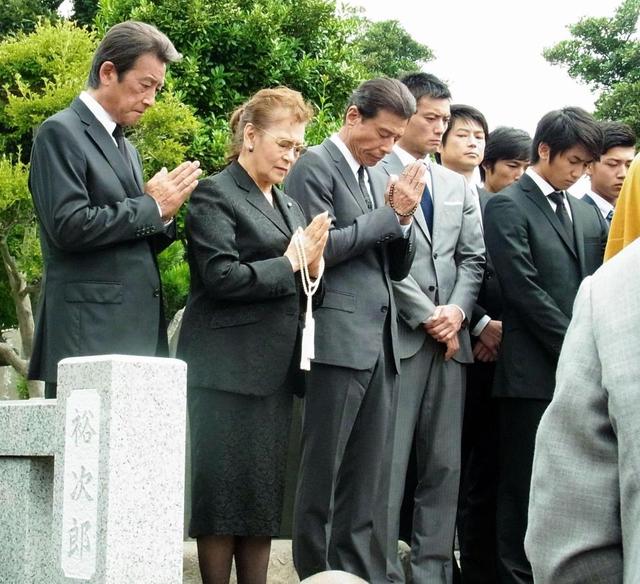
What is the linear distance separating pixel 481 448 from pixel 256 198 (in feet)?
7.62

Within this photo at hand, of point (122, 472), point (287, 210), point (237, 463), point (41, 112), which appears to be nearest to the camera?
point (122, 472)

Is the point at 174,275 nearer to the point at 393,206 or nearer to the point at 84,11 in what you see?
the point at 393,206

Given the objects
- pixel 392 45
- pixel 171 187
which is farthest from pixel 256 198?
pixel 392 45

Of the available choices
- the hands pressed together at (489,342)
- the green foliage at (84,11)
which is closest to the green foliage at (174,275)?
the hands pressed together at (489,342)

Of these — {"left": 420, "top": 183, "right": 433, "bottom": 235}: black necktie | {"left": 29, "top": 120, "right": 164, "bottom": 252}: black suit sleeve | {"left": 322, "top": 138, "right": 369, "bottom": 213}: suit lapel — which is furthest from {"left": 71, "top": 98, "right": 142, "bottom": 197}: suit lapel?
{"left": 420, "top": 183, "right": 433, "bottom": 235}: black necktie

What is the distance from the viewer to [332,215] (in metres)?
5.80

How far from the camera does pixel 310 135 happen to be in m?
11.0

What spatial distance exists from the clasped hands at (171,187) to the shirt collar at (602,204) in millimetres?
3143

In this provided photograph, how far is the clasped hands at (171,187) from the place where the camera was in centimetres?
499

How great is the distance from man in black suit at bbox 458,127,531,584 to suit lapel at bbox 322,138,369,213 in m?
0.98

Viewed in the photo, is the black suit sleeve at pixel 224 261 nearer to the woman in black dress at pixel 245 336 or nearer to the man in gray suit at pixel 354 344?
the woman in black dress at pixel 245 336

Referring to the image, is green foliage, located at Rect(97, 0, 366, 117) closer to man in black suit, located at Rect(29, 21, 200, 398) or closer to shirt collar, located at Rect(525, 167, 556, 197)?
shirt collar, located at Rect(525, 167, 556, 197)

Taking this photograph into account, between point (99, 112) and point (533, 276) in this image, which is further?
point (533, 276)

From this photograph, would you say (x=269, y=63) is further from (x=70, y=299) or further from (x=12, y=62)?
(x=70, y=299)
